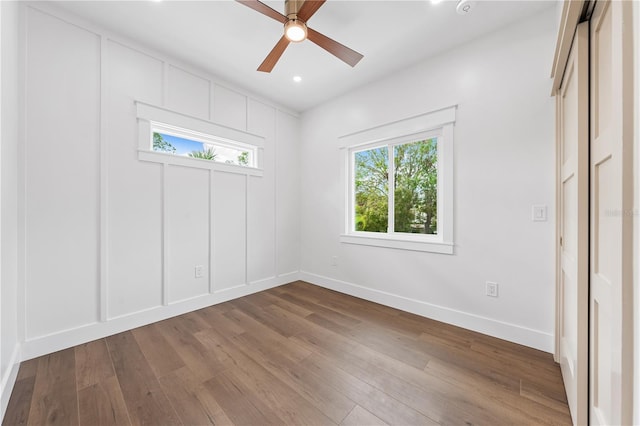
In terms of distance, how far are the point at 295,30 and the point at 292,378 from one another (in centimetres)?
244

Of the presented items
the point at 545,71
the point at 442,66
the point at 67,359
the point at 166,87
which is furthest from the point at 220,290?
the point at 545,71

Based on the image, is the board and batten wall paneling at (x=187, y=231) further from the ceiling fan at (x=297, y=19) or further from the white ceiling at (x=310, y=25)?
the ceiling fan at (x=297, y=19)

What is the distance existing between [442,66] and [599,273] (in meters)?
2.31

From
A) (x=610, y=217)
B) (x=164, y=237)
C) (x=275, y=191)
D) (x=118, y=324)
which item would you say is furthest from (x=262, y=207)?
(x=610, y=217)

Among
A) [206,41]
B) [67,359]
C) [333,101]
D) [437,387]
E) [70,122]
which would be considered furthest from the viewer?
[333,101]

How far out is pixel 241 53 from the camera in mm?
2541

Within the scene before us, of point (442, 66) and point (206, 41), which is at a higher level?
point (206, 41)

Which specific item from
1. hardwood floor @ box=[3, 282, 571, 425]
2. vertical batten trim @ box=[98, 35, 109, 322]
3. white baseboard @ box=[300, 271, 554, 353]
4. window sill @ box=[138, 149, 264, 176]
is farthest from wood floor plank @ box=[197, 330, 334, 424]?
window sill @ box=[138, 149, 264, 176]

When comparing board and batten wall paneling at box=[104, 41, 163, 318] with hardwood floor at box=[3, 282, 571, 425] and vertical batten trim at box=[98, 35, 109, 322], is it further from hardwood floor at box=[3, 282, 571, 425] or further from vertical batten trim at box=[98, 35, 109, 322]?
hardwood floor at box=[3, 282, 571, 425]

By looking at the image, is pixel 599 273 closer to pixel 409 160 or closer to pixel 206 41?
pixel 409 160

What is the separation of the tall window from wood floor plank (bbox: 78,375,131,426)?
276cm

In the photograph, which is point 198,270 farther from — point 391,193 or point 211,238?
point 391,193

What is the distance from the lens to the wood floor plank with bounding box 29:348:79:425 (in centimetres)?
133

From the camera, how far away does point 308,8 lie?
1.64 meters
